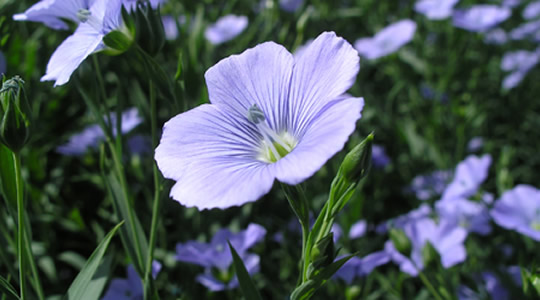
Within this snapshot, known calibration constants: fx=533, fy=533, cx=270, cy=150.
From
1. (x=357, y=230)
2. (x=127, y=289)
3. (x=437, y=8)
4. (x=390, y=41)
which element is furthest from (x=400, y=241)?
(x=437, y=8)

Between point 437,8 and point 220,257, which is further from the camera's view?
point 437,8

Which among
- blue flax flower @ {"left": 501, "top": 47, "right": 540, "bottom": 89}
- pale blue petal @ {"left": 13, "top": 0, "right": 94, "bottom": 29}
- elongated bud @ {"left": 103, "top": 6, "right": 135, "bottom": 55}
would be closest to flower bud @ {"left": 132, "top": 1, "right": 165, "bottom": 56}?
elongated bud @ {"left": 103, "top": 6, "right": 135, "bottom": 55}

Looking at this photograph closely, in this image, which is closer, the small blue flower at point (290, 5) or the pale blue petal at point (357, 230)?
the pale blue petal at point (357, 230)

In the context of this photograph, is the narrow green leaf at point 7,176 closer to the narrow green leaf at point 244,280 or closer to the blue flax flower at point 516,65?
the narrow green leaf at point 244,280

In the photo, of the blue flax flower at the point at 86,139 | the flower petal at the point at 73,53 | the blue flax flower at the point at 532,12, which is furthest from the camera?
the blue flax flower at the point at 532,12

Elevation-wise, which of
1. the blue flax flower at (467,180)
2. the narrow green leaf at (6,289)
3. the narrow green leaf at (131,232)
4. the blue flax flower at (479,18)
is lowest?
the blue flax flower at (467,180)

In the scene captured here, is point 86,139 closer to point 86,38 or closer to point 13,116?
point 86,38

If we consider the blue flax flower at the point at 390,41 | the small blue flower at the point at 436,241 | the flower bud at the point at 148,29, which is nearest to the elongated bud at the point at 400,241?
the small blue flower at the point at 436,241
